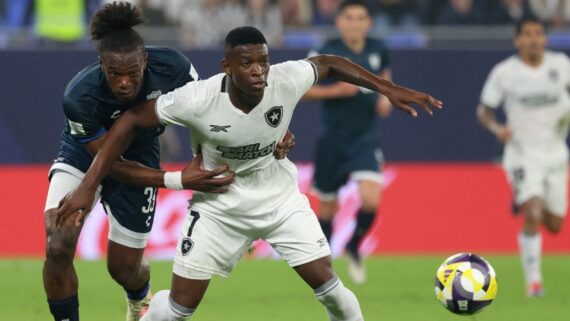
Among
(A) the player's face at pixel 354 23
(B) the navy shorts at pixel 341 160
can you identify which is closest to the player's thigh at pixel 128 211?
(B) the navy shorts at pixel 341 160

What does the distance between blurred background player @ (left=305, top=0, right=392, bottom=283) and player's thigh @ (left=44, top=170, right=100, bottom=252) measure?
15.7 ft

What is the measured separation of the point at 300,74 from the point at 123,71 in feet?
3.47

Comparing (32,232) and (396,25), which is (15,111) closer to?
(32,232)

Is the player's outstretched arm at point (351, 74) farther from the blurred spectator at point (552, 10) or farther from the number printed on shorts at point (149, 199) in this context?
the blurred spectator at point (552, 10)

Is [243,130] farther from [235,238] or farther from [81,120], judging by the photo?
[81,120]

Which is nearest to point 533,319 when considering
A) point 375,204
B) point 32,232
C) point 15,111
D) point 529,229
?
point 529,229

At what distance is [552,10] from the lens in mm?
17375

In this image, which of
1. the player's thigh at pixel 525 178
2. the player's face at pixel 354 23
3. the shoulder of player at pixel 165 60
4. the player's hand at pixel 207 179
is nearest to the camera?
the player's hand at pixel 207 179

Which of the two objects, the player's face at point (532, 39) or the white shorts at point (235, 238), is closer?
the white shorts at point (235, 238)

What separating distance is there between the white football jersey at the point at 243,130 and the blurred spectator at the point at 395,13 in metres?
9.72

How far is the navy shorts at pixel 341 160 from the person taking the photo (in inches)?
501

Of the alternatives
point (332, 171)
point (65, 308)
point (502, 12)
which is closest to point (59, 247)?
point (65, 308)

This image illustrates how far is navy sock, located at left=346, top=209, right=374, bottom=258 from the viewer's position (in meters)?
12.5

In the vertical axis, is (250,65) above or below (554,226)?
above
